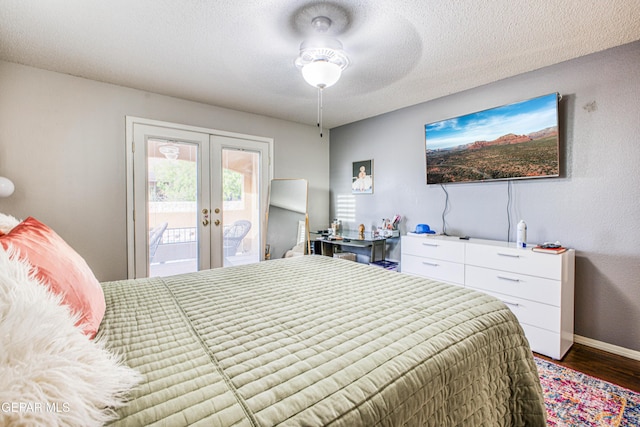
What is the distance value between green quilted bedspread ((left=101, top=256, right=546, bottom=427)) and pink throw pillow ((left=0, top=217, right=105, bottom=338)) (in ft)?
0.29

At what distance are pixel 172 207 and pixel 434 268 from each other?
3099mm

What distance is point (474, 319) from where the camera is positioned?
117cm

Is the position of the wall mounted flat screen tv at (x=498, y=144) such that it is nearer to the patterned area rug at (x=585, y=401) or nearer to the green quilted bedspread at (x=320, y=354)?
the patterned area rug at (x=585, y=401)

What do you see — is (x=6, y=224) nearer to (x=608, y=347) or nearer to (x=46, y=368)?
(x=46, y=368)

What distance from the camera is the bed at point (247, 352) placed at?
0.57m

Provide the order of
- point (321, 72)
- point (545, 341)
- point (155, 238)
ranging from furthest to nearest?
point (155, 238) → point (545, 341) → point (321, 72)

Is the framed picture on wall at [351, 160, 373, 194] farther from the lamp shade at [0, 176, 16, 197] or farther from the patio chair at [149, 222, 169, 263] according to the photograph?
the lamp shade at [0, 176, 16, 197]

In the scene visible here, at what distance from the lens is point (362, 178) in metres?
4.30

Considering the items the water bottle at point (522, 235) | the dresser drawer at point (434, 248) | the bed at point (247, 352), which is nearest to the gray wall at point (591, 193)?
the water bottle at point (522, 235)

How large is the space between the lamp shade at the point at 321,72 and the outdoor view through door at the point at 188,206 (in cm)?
206

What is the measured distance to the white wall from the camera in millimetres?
2564

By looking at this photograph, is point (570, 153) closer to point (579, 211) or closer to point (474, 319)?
point (579, 211)

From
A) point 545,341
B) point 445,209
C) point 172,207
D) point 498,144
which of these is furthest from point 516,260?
point 172,207

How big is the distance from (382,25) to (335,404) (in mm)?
2249
